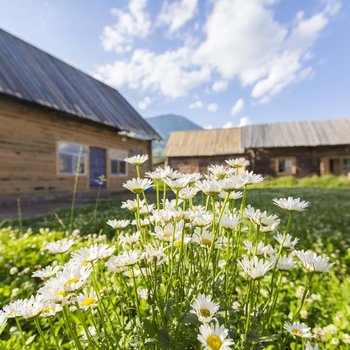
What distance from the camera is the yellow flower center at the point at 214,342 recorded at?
2.75ft

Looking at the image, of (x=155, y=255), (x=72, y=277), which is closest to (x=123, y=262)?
(x=155, y=255)


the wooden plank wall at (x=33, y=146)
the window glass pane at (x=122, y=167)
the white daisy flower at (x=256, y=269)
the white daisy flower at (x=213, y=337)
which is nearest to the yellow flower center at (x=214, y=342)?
the white daisy flower at (x=213, y=337)

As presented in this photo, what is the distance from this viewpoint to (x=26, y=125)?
980cm

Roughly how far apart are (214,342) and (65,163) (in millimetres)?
11885

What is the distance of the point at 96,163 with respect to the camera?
528 inches

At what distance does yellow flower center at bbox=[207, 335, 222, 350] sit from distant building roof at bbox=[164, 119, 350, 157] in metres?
23.4

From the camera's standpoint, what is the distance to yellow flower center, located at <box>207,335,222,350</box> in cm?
84

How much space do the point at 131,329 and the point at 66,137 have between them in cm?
1126

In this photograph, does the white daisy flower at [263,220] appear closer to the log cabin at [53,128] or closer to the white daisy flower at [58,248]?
the white daisy flower at [58,248]

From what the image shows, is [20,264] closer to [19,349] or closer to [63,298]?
[19,349]

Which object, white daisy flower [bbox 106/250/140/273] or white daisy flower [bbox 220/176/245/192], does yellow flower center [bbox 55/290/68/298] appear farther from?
white daisy flower [bbox 220/176/245/192]

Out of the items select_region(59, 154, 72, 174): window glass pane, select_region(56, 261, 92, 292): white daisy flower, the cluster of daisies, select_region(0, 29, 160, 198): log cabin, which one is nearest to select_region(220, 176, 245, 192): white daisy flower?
the cluster of daisies

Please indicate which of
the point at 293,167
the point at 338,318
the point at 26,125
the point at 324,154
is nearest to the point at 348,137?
the point at 324,154

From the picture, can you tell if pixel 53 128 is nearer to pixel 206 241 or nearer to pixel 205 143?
pixel 206 241
